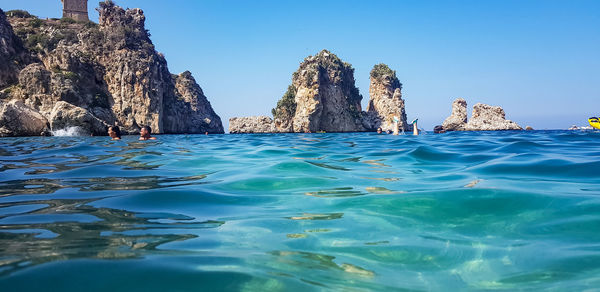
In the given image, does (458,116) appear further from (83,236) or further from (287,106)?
(83,236)

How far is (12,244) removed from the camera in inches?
78.5

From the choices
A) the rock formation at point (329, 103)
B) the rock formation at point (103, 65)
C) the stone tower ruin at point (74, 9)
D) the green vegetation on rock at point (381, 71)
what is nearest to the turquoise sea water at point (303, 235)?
the rock formation at point (103, 65)

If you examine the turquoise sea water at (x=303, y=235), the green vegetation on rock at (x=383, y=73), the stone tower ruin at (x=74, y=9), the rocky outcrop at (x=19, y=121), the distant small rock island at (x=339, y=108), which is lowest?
the turquoise sea water at (x=303, y=235)

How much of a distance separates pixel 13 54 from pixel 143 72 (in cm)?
1507

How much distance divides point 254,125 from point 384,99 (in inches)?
1281

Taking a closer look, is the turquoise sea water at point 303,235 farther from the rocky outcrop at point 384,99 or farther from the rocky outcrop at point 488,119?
the rocky outcrop at point 384,99

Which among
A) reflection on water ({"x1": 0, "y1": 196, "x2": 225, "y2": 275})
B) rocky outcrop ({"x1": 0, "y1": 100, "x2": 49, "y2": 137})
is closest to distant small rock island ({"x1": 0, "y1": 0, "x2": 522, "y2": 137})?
rocky outcrop ({"x1": 0, "y1": 100, "x2": 49, "y2": 137})

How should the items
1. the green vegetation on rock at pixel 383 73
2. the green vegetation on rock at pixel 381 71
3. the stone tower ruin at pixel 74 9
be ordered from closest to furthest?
1. the stone tower ruin at pixel 74 9
2. the green vegetation on rock at pixel 383 73
3. the green vegetation on rock at pixel 381 71

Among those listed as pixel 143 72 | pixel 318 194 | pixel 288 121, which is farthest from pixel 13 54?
pixel 318 194

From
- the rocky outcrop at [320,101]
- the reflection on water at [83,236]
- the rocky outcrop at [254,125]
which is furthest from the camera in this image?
the rocky outcrop at [254,125]

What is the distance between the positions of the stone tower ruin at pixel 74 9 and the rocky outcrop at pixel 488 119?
279 ft

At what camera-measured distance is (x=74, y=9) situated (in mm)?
74250

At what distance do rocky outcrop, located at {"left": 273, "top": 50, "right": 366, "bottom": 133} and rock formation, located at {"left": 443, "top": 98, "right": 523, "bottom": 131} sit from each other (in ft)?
68.7

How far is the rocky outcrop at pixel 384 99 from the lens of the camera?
270ft
